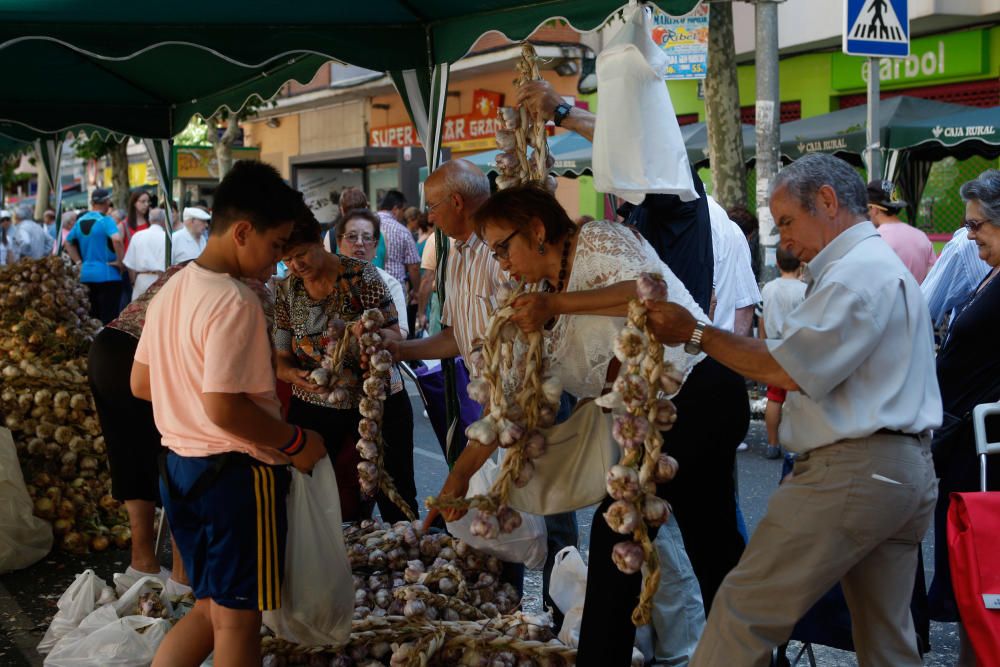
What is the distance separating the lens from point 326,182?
29094 millimetres

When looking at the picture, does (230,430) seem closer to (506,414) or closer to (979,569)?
(506,414)

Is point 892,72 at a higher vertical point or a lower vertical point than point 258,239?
higher

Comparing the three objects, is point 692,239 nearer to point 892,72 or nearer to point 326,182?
point 892,72

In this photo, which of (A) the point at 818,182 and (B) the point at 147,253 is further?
(B) the point at 147,253

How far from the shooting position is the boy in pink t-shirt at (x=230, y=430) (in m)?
3.29

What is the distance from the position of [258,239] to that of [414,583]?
1.69 m

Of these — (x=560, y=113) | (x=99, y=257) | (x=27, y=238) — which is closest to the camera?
(x=560, y=113)

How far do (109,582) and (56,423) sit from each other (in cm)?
115

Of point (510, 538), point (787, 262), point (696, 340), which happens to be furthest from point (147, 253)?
point (696, 340)

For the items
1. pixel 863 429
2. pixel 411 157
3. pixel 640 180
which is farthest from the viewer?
pixel 411 157

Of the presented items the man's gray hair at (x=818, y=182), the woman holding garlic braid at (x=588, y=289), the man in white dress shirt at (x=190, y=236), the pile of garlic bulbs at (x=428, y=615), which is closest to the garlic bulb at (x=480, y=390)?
the woman holding garlic braid at (x=588, y=289)

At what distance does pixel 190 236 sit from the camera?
12.5 metres

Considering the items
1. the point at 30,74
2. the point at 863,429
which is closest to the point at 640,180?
the point at 863,429

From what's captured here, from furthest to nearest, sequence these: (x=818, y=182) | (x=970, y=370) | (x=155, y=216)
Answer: (x=155, y=216) < (x=970, y=370) < (x=818, y=182)
